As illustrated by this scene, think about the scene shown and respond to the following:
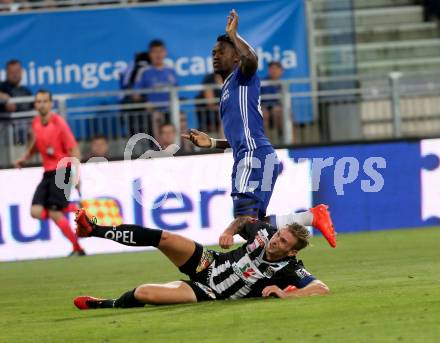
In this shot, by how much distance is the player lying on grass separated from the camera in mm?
10742

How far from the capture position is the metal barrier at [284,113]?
2045 cm

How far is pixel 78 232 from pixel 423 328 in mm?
3249

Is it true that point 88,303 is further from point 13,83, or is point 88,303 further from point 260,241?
point 13,83

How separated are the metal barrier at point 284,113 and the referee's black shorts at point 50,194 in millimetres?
1299

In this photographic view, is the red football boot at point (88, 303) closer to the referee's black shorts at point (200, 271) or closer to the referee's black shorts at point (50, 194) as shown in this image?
the referee's black shorts at point (200, 271)

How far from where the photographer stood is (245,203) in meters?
11.6

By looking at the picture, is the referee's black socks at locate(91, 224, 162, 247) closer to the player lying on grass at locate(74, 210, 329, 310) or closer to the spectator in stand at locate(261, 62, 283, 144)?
the player lying on grass at locate(74, 210, 329, 310)

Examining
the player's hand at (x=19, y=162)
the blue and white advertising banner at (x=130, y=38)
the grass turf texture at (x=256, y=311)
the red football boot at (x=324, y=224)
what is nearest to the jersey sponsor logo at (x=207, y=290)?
the grass turf texture at (x=256, y=311)

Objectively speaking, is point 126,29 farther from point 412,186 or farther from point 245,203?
point 245,203

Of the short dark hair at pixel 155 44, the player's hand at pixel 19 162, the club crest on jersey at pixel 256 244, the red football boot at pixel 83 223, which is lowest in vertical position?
the club crest on jersey at pixel 256 244

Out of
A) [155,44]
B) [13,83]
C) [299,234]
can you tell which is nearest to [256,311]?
[299,234]

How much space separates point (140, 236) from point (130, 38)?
1172cm

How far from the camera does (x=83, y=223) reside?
10359 millimetres

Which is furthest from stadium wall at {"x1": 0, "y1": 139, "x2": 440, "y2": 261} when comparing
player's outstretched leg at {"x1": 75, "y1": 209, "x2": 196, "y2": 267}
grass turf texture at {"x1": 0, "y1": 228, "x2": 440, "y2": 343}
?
player's outstretched leg at {"x1": 75, "y1": 209, "x2": 196, "y2": 267}
